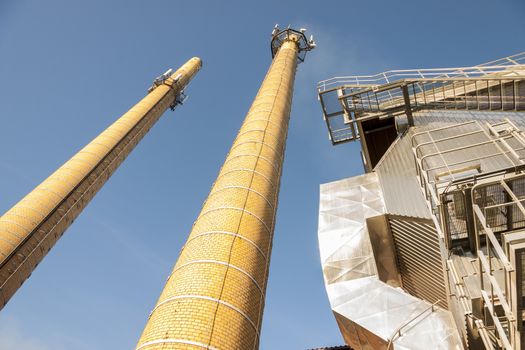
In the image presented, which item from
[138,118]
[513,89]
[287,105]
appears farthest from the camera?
[138,118]

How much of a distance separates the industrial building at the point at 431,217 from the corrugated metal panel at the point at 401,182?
0.04 meters

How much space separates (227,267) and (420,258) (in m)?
6.76

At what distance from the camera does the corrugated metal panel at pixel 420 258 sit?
10.4 m

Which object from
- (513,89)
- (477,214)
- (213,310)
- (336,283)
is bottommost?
(213,310)

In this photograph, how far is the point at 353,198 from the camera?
45.4 ft

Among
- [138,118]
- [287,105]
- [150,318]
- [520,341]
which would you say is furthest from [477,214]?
[138,118]

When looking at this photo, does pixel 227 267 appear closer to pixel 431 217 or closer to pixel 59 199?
pixel 431 217

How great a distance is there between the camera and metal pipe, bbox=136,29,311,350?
5.87m

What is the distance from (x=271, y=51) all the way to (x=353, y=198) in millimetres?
20589

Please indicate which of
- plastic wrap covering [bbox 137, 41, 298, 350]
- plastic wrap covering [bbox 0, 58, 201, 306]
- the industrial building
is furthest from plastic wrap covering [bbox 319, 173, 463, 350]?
plastic wrap covering [bbox 0, 58, 201, 306]

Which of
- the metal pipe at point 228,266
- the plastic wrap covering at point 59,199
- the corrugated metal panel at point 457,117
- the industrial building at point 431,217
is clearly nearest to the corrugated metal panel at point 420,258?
the industrial building at point 431,217

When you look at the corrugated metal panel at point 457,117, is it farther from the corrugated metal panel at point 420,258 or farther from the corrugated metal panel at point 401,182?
the corrugated metal panel at point 420,258

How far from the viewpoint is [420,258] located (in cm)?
1128

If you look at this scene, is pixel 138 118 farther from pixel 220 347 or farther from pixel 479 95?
pixel 220 347
